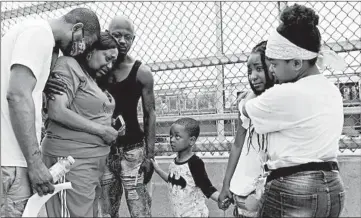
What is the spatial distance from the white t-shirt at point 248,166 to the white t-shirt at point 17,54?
43.0 inches

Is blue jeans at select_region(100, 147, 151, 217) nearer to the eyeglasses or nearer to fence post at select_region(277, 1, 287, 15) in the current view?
the eyeglasses

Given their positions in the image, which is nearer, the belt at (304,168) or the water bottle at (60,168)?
the belt at (304,168)

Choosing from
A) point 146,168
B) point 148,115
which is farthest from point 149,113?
point 146,168

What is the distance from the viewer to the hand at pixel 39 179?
7.23ft

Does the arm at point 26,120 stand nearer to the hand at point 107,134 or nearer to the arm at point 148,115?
the hand at point 107,134

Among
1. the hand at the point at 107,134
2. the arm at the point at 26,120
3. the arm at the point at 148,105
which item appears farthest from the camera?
the arm at the point at 148,105

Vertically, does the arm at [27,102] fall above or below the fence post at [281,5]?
below

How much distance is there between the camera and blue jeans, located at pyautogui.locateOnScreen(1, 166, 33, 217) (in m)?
2.25

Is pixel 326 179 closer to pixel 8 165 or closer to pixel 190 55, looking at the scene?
pixel 8 165

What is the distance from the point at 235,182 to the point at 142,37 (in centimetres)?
179

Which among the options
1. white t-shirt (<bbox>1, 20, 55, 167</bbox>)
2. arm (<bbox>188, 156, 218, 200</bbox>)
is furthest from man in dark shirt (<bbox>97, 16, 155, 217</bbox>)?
white t-shirt (<bbox>1, 20, 55, 167</bbox>)

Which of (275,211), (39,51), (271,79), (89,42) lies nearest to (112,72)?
(89,42)

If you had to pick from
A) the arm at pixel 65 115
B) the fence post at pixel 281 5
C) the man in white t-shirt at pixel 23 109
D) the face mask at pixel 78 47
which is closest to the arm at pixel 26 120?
the man in white t-shirt at pixel 23 109

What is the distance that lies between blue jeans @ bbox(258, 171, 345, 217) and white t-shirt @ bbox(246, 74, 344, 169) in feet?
0.25
